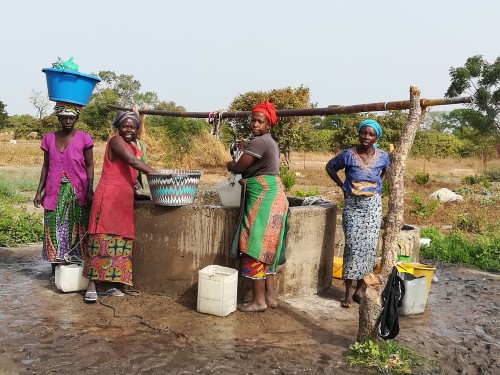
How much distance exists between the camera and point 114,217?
4.58 metres

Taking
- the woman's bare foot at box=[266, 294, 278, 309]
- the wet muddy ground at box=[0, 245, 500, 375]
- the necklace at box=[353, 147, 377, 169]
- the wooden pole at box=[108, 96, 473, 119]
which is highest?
the wooden pole at box=[108, 96, 473, 119]

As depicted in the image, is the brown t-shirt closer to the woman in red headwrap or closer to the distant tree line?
the woman in red headwrap

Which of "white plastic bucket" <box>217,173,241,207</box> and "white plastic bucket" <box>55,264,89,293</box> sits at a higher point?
"white plastic bucket" <box>217,173,241,207</box>

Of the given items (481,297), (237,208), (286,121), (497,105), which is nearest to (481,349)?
(481,297)

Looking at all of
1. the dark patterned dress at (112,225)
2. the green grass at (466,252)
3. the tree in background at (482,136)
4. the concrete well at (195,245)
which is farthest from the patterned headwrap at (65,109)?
the tree in background at (482,136)

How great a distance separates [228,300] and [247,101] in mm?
16614

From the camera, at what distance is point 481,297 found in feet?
17.6

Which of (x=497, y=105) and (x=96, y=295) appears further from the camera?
(x=497, y=105)

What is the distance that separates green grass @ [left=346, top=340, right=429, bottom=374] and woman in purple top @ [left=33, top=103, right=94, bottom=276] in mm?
2821

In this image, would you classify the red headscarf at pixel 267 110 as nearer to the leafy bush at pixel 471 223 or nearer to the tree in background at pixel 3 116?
the leafy bush at pixel 471 223

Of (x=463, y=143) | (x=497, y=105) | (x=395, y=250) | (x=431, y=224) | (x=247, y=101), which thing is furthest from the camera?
(x=463, y=143)

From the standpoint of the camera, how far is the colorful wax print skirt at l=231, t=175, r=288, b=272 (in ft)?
14.3

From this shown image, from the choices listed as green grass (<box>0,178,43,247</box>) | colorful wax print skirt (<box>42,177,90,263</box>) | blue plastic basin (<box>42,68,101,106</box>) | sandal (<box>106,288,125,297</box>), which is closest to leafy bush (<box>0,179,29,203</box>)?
green grass (<box>0,178,43,247</box>)

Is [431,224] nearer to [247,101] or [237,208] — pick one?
[237,208]
